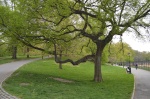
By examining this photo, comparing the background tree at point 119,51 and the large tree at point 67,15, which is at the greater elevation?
the large tree at point 67,15

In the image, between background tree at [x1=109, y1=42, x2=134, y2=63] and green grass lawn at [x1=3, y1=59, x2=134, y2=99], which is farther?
background tree at [x1=109, y1=42, x2=134, y2=63]

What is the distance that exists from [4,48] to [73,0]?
34.8 meters

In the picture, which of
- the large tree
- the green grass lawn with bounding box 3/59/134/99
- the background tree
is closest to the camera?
the green grass lawn with bounding box 3/59/134/99

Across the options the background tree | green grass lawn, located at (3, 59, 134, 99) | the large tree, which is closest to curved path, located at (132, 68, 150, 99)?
green grass lawn, located at (3, 59, 134, 99)

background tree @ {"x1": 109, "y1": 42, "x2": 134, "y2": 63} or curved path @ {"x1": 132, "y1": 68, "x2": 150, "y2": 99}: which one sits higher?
background tree @ {"x1": 109, "y1": 42, "x2": 134, "y2": 63}

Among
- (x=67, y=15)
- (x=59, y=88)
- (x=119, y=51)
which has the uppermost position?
(x=67, y=15)

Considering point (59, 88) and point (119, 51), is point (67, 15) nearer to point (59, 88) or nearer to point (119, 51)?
point (59, 88)

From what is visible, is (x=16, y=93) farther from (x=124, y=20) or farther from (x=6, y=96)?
(x=124, y=20)

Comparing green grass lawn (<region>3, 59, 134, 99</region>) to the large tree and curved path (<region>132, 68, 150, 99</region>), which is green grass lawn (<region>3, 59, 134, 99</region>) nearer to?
curved path (<region>132, 68, 150, 99</region>)

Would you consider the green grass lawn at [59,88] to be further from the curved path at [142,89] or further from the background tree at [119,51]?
the background tree at [119,51]

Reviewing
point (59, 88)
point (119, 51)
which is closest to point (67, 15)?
point (59, 88)

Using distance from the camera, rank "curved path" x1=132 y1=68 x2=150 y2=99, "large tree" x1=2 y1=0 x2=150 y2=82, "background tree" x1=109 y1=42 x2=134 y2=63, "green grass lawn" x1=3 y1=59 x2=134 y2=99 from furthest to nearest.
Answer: "background tree" x1=109 y1=42 x2=134 y2=63 → "large tree" x1=2 y1=0 x2=150 y2=82 → "curved path" x1=132 y1=68 x2=150 y2=99 → "green grass lawn" x1=3 y1=59 x2=134 y2=99

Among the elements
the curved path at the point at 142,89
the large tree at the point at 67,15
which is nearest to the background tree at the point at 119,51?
the curved path at the point at 142,89

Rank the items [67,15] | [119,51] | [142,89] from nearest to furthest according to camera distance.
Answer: [67,15] < [142,89] < [119,51]
